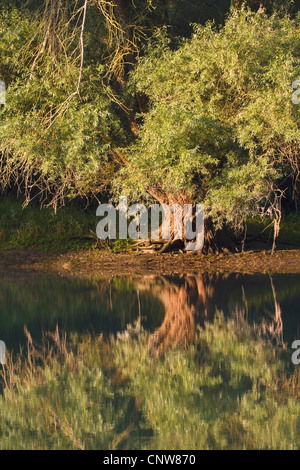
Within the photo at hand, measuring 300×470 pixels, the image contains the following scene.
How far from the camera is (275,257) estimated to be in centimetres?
1738

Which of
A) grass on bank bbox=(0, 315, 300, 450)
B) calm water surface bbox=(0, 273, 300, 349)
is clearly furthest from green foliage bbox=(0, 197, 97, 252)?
grass on bank bbox=(0, 315, 300, 450)

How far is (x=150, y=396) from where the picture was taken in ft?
23.4

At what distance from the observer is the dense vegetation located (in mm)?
14539

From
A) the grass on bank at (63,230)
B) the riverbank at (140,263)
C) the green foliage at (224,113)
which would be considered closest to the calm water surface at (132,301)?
the riverbank at (140,263)

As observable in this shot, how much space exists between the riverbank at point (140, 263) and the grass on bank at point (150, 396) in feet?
21.3

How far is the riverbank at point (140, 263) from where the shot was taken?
634 inches

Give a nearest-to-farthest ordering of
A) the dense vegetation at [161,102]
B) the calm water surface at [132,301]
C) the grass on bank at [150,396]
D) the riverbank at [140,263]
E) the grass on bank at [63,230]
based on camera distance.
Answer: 1. the grass on bank at [150,396]
2. the calm water surface at [132,301]
3. the dense vegetation at [161,102]
4. the riverbank at [140,263]
5. the grass on bank at [63,230]

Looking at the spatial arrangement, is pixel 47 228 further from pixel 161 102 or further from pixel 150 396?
pixel 150 396

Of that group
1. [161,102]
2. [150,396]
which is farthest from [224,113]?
[150,396]

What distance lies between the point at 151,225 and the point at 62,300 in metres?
6.12

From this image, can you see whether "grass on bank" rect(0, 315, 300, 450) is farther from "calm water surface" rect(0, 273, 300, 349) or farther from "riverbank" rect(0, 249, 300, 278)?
"riverbank" rect(0, 249, 300, 278)

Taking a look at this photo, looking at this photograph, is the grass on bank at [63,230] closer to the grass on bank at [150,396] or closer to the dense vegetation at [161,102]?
the dense vegetation at [161,102]

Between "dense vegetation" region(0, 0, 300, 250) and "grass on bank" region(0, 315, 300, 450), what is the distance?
593cm

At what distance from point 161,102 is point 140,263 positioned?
3.96 meters
